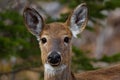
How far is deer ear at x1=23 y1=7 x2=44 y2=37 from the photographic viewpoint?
37.8 ft

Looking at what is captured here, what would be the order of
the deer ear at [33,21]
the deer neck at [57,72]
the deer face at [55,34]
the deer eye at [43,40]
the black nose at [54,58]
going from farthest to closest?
the deer ear at [33,21], the deer eye at [43,40], the deer neck at [57,72], the deer face at [55,34], the black nose at [54,58]

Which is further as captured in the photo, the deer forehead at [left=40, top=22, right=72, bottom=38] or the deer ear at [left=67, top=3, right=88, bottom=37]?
the deer ear at [left=67, top=3, right=88, bottom=37]

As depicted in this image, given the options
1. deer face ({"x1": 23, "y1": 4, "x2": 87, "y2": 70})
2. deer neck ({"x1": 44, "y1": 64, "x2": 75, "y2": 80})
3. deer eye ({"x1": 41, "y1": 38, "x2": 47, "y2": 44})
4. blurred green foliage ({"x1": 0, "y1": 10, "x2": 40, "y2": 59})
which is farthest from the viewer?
blurred green foliage ({"x1": 0, "y1": 10, "x2": 40, "y2": 59})

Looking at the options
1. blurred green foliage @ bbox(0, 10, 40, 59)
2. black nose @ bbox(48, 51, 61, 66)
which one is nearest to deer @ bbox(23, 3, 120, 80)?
black nose @ bbox(48, 51, 61, 66)

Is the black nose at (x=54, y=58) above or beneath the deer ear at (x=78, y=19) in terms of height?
beneath

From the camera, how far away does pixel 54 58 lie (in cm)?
1077

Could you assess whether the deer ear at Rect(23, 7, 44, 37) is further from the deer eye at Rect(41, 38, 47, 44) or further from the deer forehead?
the deer eye at Rect(41, 38, 47, 44)

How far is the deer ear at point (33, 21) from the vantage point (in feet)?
37.8

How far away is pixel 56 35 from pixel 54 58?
557mm

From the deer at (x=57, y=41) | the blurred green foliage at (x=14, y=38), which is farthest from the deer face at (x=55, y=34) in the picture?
the blurred green foliage at (x=14, y=38)

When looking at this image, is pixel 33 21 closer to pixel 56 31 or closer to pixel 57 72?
pixel 56 31

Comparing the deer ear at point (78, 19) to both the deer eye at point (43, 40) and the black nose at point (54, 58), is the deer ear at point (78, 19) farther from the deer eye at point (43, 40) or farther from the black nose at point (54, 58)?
the black nose at point (54, 58)

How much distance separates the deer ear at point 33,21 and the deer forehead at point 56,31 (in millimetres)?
143

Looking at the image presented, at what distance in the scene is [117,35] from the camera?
31203mm
